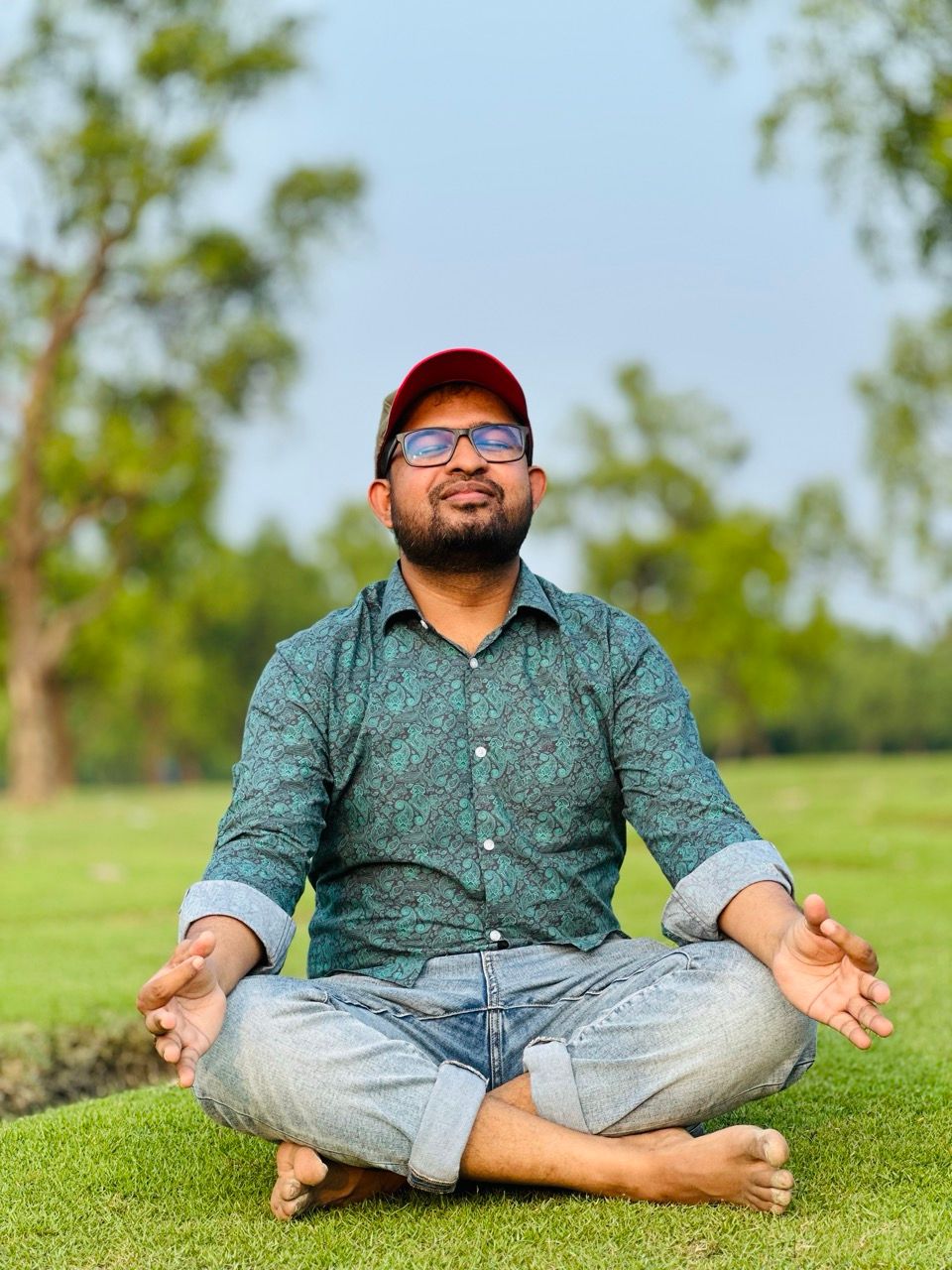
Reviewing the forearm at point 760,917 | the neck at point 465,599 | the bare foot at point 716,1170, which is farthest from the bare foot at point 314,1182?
the neck at point 465,599

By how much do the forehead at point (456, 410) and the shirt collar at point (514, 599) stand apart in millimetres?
344

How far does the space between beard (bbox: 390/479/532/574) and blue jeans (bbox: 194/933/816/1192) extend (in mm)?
959

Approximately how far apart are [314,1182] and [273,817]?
717mm

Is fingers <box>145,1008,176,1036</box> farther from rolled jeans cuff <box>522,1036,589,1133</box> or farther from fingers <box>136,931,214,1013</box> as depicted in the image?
rolled jeans cuff <box>522,1036,589,1133</box>

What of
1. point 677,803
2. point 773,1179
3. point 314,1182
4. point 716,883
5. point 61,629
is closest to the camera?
point 773,1179

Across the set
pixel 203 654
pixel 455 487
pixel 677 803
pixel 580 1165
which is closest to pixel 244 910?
pixel 580 1165

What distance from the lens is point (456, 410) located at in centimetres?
338

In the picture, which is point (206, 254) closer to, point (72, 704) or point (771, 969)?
point (771, 969)

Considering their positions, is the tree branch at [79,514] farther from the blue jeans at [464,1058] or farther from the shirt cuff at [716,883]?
the shirt cuff at [716,883]

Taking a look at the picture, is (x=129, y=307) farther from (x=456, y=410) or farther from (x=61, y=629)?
(x=456, y=410)

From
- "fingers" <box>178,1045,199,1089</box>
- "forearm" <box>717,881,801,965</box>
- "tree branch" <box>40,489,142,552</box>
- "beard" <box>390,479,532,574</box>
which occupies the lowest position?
"fingers" <box>178,1045,199,1089</box>

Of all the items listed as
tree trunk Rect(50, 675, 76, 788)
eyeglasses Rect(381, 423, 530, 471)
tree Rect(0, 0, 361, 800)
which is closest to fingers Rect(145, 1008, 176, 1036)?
eyeglasses Rect(381, 423, 530, 471)

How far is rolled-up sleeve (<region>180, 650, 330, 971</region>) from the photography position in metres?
2.82

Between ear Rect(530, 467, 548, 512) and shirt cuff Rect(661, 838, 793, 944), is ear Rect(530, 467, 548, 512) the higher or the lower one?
the higher one
